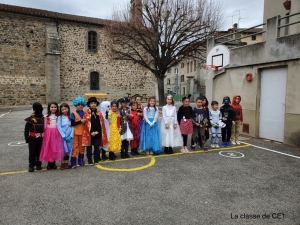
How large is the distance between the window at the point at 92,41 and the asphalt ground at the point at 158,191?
21.2 metres

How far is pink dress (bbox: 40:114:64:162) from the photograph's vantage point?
16.8 feet

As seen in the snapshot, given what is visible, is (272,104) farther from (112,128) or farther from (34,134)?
(34,134)

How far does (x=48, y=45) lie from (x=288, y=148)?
22375 millimetres

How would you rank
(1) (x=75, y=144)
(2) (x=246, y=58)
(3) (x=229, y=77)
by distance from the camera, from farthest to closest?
1. (3) (x=229, y=77)
2. (2) (x=246, y=58)
3. (1) (x=75, y=144)

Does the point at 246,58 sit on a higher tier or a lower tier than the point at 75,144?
higher

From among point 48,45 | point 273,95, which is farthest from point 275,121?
point 48,45

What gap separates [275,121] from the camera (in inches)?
328

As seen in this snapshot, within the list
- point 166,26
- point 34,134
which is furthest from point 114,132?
point 166,26

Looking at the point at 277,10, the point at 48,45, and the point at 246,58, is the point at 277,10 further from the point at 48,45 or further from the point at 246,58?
the point at 48,45

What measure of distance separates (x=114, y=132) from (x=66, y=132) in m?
1.19

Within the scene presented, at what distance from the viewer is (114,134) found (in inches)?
233

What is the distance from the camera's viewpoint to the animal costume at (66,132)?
206 inches

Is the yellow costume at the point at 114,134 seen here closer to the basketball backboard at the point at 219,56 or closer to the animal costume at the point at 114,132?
the animal costume at the point at 114,132

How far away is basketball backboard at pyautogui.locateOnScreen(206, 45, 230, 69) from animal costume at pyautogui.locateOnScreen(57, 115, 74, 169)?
7.59 m
